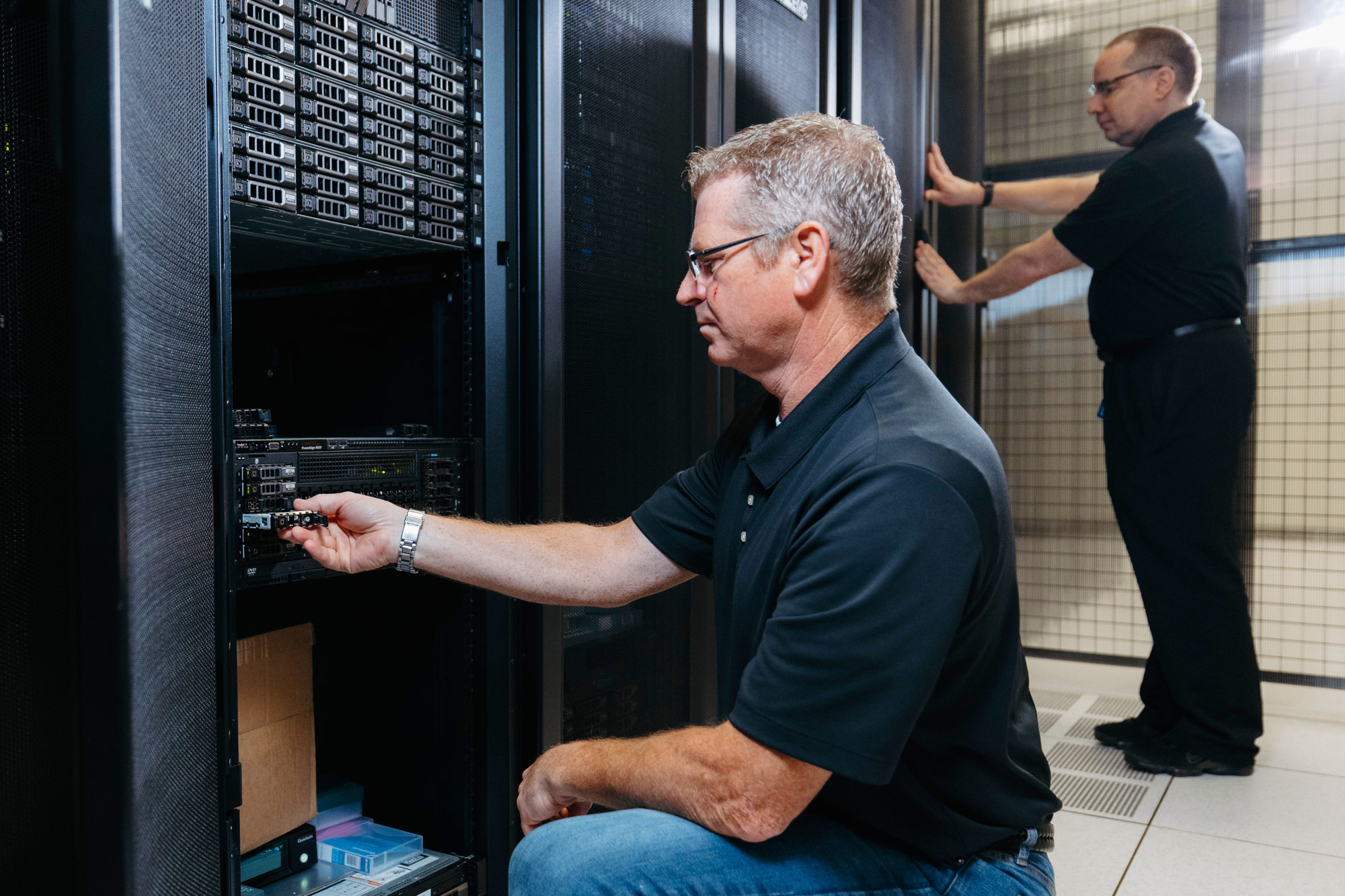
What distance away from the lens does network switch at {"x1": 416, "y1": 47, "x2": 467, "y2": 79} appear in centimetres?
139

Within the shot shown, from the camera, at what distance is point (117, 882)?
2.87ft

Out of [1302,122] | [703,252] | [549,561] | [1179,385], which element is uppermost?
[1302,122]

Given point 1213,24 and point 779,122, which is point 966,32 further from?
point 779,122

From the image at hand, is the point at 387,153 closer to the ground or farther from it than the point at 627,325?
farther from it

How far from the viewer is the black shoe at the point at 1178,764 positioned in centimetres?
253

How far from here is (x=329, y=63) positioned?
1.26m

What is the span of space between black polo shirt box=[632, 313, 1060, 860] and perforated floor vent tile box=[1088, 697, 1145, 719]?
2227 mm

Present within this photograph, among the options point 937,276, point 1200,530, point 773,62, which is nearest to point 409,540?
point 773,62

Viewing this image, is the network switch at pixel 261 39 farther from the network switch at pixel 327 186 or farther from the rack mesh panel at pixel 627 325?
the rack mesh panel at pixel 627 325

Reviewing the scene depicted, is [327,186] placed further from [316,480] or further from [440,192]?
[316,480]

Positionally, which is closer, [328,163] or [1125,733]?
[328,163]

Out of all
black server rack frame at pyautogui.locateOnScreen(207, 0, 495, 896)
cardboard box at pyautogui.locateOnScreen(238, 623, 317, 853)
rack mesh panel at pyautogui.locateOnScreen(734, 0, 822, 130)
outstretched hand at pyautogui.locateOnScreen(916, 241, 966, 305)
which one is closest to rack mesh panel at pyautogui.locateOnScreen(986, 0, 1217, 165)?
outstretched hand at pyautogui.locateOnScreen(916, 241, 966, 305)

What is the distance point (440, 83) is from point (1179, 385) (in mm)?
2064

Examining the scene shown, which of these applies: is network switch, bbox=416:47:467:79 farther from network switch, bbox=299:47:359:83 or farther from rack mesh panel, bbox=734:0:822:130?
rack mesh panel, bbox=734:0:822:130
